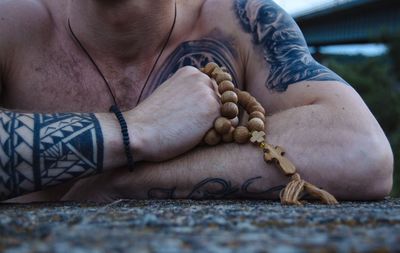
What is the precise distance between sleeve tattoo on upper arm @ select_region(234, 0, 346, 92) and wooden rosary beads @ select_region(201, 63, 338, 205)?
0.59ft

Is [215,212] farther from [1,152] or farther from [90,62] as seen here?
[90,62]

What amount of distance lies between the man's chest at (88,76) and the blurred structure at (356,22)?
6.66 m

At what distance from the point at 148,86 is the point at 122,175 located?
1.53 ft

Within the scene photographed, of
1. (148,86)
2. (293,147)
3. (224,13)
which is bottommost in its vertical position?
(293,147)

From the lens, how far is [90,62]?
1.98 meters

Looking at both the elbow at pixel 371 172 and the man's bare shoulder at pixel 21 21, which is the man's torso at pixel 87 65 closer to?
the man's bare shoulder at pixel 21 21

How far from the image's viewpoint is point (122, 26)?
197 cm

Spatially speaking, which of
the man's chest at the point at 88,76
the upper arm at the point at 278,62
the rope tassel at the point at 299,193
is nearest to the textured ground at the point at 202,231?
the rope tassel at the point at 299,193

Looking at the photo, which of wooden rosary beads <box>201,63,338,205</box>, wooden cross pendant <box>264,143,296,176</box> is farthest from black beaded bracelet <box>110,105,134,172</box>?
wooden cross pendant <box>264,143,296,176</box>

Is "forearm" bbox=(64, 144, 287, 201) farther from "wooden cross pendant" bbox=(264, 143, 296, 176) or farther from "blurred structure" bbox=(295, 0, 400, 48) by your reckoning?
"blurred structure" bbox=(295, 0, 400, 48)

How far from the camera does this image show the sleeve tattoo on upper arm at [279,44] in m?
1.78

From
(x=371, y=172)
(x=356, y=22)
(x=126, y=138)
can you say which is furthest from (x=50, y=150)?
(x=356, y=22)

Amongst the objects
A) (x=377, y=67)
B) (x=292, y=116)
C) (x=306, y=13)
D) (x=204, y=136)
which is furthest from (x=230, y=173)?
(x=306, y=13)

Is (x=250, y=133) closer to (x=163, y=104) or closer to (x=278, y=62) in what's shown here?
(x=163, y=104)
